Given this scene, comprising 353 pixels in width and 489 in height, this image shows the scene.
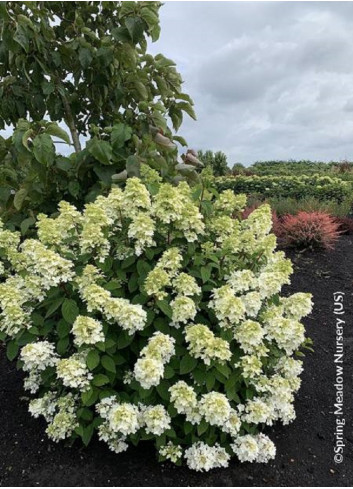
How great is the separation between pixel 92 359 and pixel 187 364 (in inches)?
19.5

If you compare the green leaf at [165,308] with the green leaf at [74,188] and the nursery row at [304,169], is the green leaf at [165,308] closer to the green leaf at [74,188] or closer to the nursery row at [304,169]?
the green leaf at [74,188]

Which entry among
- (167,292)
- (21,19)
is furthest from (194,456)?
(21,19)

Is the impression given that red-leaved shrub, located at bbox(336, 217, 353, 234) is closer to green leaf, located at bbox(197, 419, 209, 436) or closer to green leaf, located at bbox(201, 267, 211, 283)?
green leaf, located at bbox(201, 267, 211, 283)

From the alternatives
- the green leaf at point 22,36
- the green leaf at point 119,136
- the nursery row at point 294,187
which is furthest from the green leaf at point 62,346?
the nursery row at point 294,187

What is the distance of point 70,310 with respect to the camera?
254 centimetres

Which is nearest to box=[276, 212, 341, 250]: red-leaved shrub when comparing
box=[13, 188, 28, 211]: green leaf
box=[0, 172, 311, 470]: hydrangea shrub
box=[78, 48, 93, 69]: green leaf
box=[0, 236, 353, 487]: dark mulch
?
box=[0, 236, 353, 487]: dark mulch

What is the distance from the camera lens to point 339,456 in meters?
2.94

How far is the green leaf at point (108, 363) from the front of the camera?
2.47 m

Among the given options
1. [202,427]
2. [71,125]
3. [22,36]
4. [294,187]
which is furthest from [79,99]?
[294,187]

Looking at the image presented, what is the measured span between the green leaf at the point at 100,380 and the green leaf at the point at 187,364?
0.40 meters

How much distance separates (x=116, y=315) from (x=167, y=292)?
37cm

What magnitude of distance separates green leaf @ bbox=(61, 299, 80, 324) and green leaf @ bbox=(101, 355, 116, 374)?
0.26 m

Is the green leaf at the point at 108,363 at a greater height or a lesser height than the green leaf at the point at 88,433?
greater

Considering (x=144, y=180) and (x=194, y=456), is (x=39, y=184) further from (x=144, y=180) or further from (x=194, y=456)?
(x=194, y=456)
